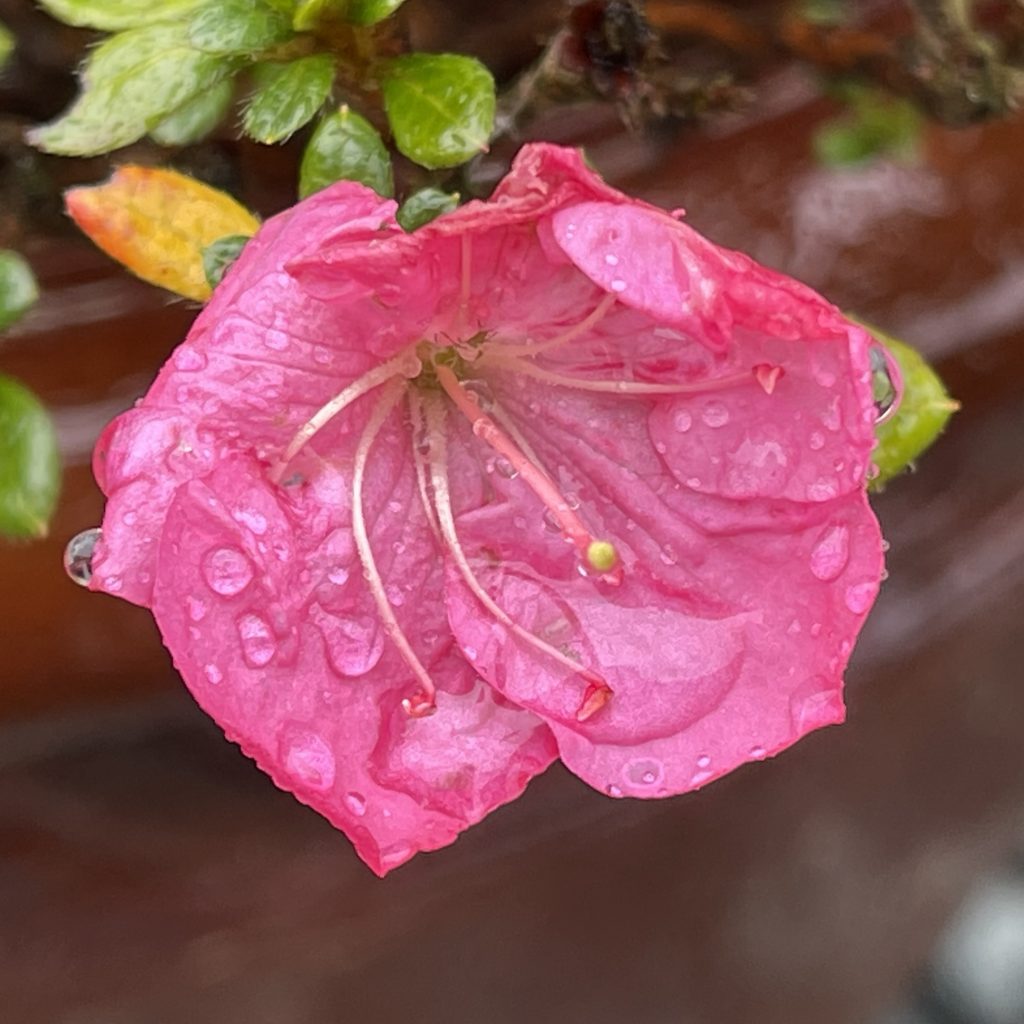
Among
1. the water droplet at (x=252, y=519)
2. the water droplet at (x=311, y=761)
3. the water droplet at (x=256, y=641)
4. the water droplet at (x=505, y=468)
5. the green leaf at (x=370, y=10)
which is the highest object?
the green leaf at (x=370, y=10)

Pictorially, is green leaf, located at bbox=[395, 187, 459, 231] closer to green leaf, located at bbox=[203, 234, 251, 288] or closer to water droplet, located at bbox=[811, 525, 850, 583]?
green leaf, located at bbox=[203, 234, 251, 288]

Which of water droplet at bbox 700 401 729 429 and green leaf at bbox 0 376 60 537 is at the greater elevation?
water droplet at bbox 700 401 729 429

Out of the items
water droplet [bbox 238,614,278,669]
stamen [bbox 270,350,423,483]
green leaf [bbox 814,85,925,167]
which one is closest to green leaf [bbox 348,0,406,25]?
stamen [bbox 270,350,423,483]

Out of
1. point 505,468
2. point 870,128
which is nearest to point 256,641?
point 505,468

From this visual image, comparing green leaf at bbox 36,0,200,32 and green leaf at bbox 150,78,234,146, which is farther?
green leaf at bbox 150,78,234,146

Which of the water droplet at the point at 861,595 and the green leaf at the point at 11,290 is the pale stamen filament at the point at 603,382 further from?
the green leaf at the point at 11,290

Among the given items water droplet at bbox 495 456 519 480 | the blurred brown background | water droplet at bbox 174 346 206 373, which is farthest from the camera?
the blurred brown background

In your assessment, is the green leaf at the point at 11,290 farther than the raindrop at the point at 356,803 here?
Yes

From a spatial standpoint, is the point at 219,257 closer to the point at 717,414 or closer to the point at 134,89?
the point at 134,89

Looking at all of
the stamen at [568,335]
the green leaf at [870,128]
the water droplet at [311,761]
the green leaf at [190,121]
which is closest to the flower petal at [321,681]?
the water droplet at [311,761]
